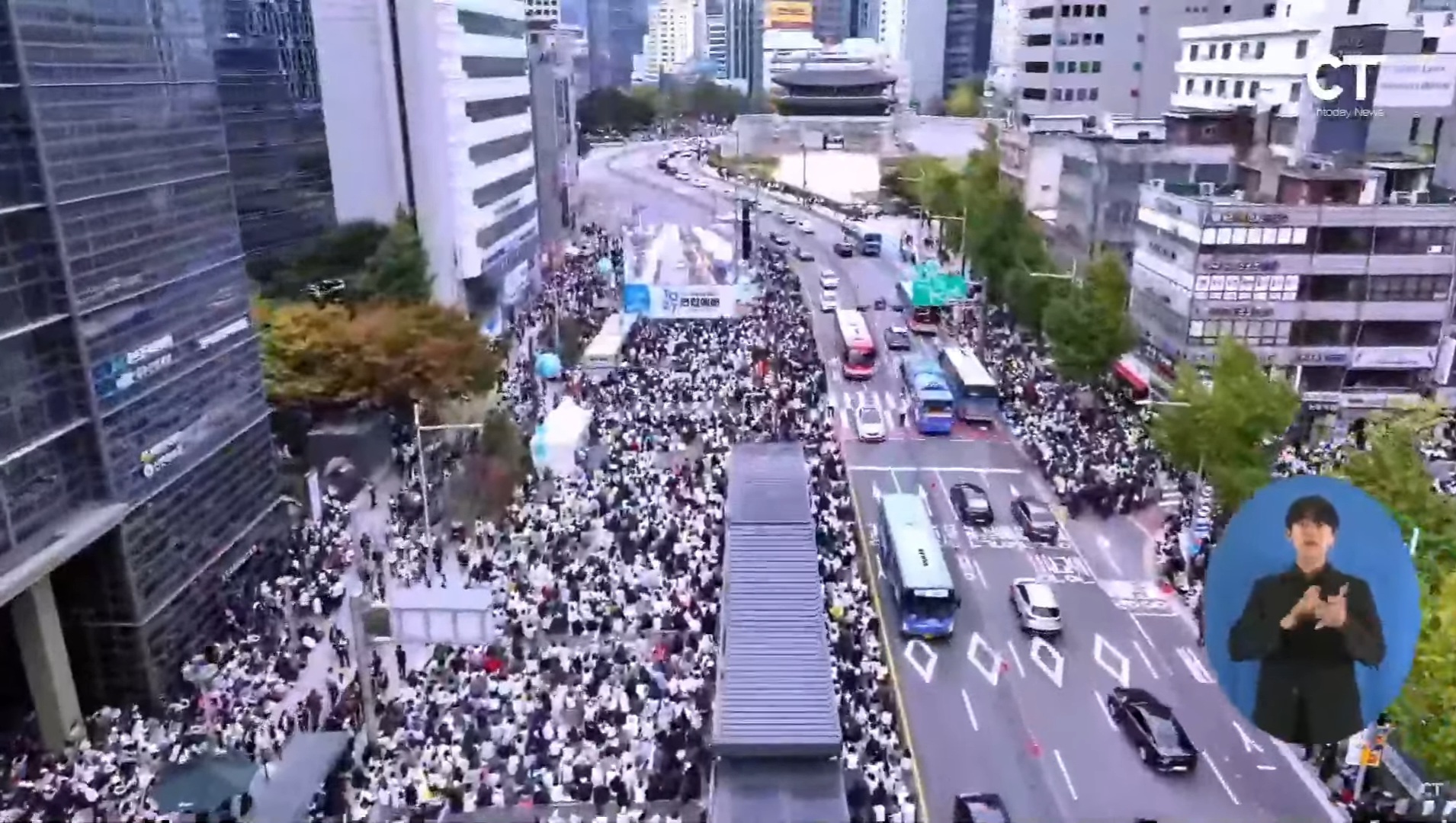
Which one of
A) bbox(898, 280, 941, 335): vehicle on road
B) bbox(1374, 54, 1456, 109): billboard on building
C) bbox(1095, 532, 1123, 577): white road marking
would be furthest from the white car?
bbox(1374, 54, 1456, 109): billboard on building

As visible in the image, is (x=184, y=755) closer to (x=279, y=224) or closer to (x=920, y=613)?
(x=920, y=613)

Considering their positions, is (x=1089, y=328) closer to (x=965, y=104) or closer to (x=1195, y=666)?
(x=1195, y=666)

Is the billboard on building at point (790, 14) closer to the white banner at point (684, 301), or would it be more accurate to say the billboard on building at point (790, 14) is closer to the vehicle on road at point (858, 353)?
the vehicle on road at point (858, 353)

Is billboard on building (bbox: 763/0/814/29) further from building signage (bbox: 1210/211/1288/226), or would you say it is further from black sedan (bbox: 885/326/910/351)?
building signage (bbox: 1210/211/1288/226)

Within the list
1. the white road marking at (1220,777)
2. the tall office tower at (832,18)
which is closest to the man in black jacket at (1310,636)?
the white road marking at (1220,777)

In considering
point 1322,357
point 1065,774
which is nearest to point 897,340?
point 1322,357

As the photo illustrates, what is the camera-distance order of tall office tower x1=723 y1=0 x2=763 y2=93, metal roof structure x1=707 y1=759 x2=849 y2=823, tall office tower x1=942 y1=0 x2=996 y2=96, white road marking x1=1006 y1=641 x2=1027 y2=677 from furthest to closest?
tall office tower x1=723 y1=0 x2=763 y2=93, tall office tower x1=942 y1=0 x2=996 y2=96, white road marking x1=1006 y1=641 x2=1027 y2=677, metal roof structure x1=707 y1=759 x2=849 y2=823
